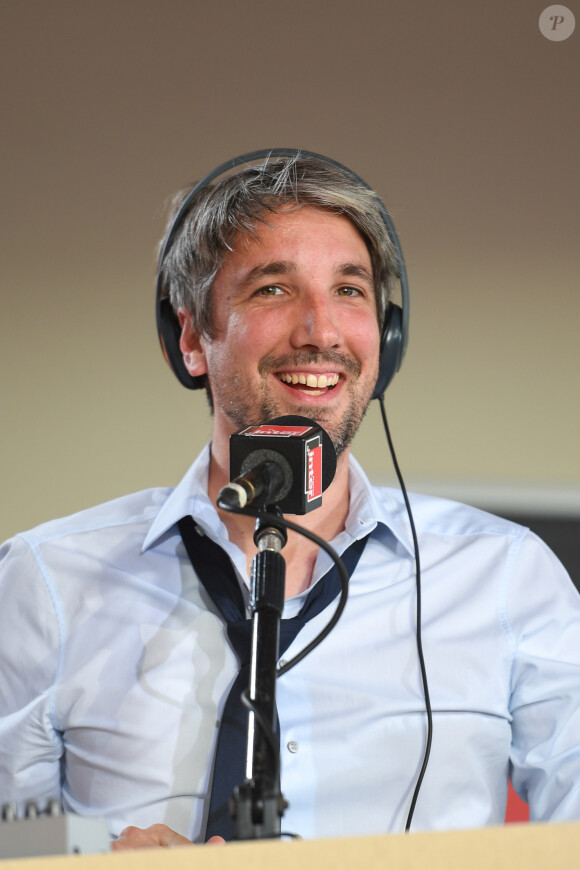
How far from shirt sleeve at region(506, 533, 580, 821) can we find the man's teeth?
410 millimetres

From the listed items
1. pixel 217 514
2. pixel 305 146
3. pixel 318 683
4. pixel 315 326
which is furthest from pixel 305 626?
pixel 305 146

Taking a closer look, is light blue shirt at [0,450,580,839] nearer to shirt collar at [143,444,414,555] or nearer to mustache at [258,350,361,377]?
shirt collar at [143,444,414,555]

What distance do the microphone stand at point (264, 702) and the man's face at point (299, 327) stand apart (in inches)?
23.7

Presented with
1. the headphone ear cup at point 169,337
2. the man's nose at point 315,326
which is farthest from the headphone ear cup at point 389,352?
the headphone ear cup at point 169,337

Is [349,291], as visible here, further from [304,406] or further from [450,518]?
[450,518]

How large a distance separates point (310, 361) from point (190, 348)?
1.06ft

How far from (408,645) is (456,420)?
70cm

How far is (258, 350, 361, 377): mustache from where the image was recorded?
1382 millimetres

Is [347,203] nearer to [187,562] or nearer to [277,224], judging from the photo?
[277,224]

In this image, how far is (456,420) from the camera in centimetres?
188

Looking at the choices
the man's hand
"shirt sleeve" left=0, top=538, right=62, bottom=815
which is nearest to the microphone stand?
the man's hand

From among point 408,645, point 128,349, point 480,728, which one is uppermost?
point 128,349

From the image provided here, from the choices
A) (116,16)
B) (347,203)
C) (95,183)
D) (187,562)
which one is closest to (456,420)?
(347,203)

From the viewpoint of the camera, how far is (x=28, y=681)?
131 cm
